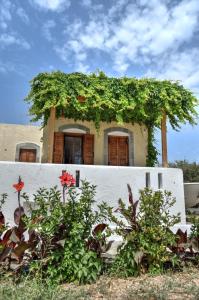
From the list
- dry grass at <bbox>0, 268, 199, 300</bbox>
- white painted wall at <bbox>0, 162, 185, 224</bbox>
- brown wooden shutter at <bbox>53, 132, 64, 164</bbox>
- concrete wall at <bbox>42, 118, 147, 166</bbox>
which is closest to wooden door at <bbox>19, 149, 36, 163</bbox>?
concrete wall at <bbox>42, 118, 147, 166</bbox>

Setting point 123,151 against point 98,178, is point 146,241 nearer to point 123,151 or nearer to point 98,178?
point 98,178

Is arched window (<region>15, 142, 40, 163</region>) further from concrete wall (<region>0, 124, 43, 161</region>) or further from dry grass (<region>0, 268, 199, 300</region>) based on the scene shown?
dry grass (<region>0, 268, 199, 300</region>)

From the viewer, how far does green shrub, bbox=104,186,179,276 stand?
4.56m

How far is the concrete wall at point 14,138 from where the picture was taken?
1580 centimetres

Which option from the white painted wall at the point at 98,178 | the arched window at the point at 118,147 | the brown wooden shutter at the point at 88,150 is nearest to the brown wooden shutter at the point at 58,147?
the brown wooden shutter at the point at 88,150

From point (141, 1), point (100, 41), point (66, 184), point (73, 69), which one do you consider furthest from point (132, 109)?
point (66, 184)

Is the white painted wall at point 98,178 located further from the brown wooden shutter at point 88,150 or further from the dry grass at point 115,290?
the brown wooden shutter at point 88,150

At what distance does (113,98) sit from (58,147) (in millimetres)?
3302

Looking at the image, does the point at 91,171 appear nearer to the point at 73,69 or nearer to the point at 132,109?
the point at 132,109

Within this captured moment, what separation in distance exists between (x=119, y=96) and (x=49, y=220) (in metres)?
7.12

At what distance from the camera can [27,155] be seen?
1642cm

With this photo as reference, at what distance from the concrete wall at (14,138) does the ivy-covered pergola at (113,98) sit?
5.08 m

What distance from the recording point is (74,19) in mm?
8211

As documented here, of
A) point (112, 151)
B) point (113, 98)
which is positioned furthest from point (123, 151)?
point (113, 98)
